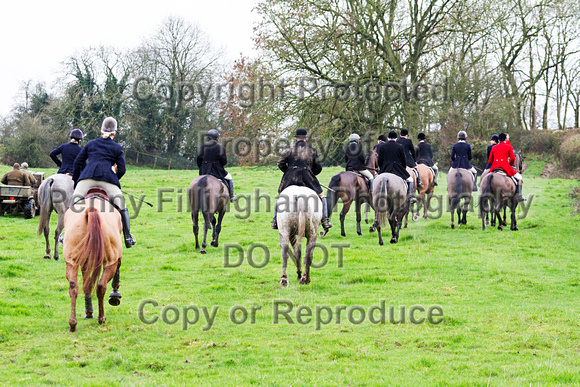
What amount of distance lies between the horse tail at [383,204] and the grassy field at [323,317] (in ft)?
2.07

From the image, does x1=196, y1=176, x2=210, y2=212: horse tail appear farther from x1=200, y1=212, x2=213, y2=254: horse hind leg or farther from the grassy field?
the grassy field

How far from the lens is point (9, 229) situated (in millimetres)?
16125

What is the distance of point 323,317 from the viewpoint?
7.58 m

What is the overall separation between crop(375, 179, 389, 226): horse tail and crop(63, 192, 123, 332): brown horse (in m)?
7.15

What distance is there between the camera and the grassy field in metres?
5.43

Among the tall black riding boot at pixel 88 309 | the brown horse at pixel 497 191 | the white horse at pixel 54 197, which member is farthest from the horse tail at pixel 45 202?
the brown horse at pixel 497 191

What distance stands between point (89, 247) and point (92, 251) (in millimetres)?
63

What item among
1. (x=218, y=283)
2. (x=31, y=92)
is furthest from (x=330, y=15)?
(x=31, y=92)

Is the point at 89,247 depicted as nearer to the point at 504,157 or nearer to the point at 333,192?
the point at 333,192

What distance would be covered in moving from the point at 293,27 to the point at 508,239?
41.0ft

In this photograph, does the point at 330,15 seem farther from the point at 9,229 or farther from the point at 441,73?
the point at 9,229

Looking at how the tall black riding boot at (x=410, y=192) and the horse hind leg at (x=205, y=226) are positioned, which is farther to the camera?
the tall black riding boot at (x=410, y=192)

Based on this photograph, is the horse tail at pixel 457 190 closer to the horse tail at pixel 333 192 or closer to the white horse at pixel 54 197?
the horse tail at pixel 333 192

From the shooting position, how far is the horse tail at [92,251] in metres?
6.83
